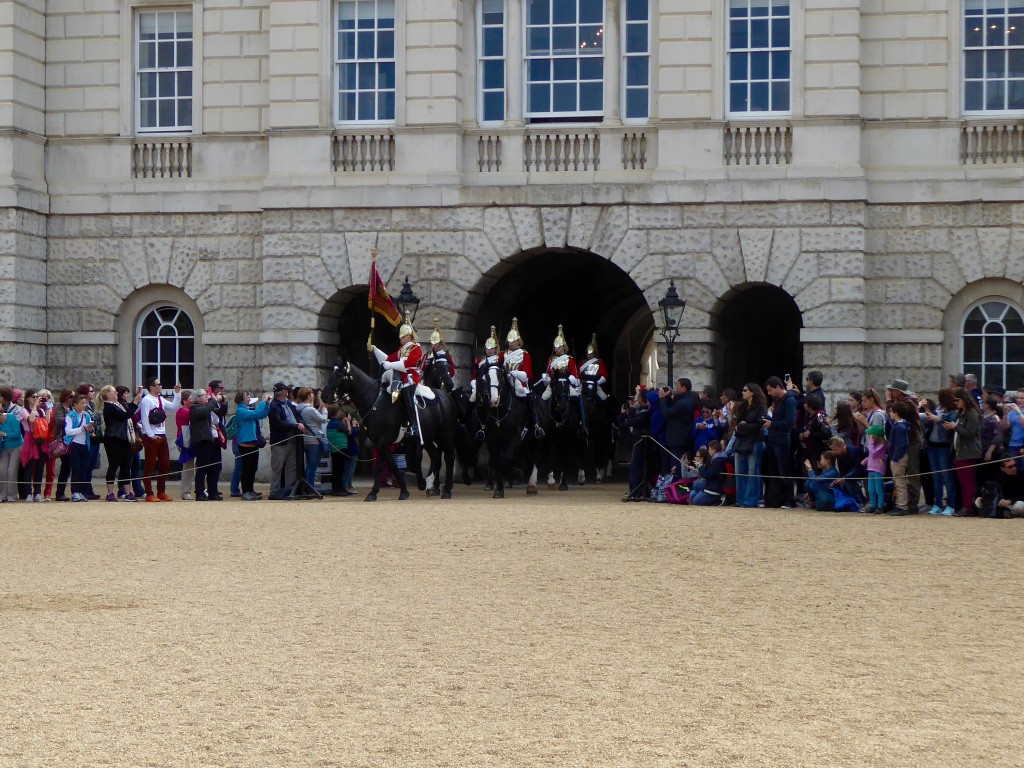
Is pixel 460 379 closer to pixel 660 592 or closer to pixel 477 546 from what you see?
pixel 477 546

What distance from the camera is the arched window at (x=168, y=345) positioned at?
26391mm

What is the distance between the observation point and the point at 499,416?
21.9 metres

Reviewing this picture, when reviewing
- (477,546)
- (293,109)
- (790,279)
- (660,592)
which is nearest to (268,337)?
(293,109)

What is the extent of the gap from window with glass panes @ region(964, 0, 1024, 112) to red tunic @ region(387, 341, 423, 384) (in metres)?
8.26

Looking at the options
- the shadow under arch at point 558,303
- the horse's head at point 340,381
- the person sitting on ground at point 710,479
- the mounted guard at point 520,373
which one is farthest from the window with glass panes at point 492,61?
the person sitting on ground at point 710,479

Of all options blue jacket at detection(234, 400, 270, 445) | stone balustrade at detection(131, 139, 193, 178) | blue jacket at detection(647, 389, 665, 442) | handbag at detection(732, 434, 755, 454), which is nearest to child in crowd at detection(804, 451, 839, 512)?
handbag at detection(732, 434, 755, 454)

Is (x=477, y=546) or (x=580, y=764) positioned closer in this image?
(x=580, y=764)

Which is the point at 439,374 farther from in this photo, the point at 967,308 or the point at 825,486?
the point at 967,308

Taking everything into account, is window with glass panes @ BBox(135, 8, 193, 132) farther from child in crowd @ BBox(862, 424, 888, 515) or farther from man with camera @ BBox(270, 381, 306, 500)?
child in crowd @ BBox(862, 424, 888, 515)

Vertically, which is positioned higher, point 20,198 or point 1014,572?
point 20,198

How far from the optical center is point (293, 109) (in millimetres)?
25234

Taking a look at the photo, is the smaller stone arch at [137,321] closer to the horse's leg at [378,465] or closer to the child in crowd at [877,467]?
the horse's leg at [378,465]

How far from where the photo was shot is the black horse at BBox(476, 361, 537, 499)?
71.2 feet

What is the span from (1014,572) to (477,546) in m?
4.57
